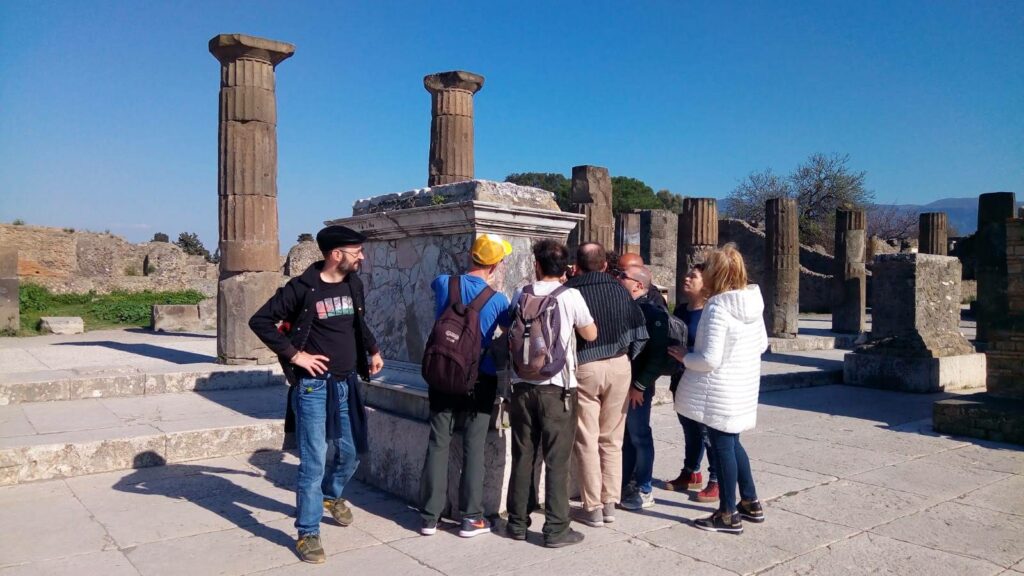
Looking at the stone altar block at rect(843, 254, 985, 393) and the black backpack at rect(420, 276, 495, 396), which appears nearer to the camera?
the black backpack at rect(420, 276, 495, 396)

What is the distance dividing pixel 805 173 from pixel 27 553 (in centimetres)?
4355

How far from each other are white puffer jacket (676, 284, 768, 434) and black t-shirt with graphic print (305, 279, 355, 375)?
1.84 meters

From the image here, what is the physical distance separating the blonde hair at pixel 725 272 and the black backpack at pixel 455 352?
132cm

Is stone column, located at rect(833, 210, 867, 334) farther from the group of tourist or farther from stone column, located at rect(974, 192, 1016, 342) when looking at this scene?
the group of tourist

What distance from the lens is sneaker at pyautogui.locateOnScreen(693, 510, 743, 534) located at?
13.0 ft

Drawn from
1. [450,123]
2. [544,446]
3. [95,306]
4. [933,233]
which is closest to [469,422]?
[544,446]

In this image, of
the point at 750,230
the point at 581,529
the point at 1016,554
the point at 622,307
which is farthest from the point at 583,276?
the point at 750,230

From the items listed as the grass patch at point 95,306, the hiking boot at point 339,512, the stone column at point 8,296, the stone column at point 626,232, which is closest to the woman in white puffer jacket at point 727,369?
the hiking boot at point 339,512

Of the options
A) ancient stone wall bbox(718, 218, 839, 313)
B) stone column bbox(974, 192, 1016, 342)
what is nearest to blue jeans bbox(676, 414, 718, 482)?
stone column bbox(974, 192, 1016, 342)

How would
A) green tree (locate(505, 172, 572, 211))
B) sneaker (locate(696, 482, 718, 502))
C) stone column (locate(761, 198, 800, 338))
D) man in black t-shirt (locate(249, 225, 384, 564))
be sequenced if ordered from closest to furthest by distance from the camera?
man in black t-shirt (locate(249, 225, 384, 564))
sneaker (locate(696, 482, 718, 502))
stone column (locate(761, 198, 800, 338))
green tree (locate(505, 172, 572, 211))

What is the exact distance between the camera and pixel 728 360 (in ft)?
13.1

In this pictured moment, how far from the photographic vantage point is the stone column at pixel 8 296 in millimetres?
15445

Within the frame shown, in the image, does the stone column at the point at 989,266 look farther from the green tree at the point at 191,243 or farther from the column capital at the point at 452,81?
the green tree at the point at 191,243

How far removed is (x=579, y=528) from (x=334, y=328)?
170 centimetres
